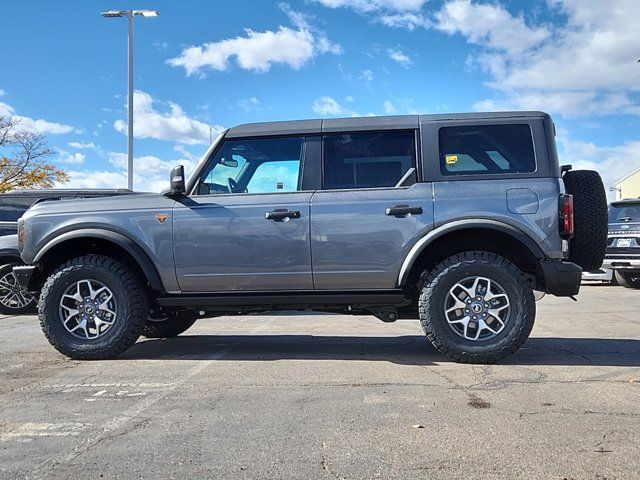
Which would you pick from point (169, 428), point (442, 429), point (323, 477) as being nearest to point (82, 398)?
point (169, 428)

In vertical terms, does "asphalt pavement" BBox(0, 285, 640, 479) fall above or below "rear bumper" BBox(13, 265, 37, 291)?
below

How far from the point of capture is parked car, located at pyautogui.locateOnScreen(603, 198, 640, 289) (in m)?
12.0

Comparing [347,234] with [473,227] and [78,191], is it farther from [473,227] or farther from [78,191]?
[78,191]

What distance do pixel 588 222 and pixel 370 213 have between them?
1.92 m

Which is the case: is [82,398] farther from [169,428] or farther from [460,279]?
[460,279]

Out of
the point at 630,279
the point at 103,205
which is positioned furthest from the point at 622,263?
the point at 103,205

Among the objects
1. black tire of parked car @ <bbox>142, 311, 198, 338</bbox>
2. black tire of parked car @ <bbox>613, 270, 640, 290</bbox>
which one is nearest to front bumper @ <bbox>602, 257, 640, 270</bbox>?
black tire of parked car @ <bbox>613, 270, 640, 290</bbox>

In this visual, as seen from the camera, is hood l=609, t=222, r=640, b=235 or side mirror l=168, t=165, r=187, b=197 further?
hood l=609, t=222, r=640, b=235

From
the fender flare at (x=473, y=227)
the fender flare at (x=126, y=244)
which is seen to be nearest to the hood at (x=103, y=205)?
the fender flare at (x=126, y=244)

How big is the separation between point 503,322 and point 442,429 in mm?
1807

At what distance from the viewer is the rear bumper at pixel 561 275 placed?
15.7 feet

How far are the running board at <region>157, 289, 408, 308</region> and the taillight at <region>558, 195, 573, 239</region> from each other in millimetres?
1448

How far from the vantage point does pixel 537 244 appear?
4844 millimetres

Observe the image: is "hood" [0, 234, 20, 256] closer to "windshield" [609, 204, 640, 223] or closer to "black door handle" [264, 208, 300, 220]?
"black door handle" [264, 208, 300, 220]
